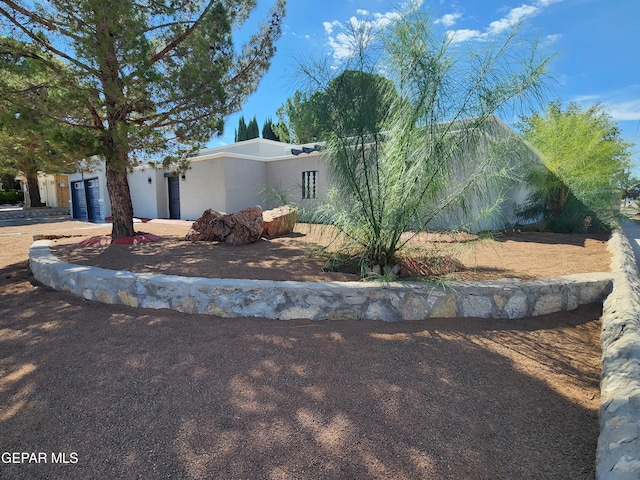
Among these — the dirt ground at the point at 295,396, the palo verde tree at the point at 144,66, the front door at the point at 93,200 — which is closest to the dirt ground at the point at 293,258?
the dirt ground at the point at 295,396

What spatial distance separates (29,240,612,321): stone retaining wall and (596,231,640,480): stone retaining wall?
656 millimetres

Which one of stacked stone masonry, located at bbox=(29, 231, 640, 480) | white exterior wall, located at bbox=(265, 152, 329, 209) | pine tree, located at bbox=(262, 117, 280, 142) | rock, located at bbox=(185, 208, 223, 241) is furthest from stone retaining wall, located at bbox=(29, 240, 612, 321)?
pine tree, located at bbox=(262, 117, 280, 142)

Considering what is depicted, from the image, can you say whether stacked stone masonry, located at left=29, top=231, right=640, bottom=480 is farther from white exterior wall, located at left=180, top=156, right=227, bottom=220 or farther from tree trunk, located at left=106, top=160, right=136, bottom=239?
white exterior wall, located at left=180, top=156, right=227, bottom=220

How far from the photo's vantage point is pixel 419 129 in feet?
12.7

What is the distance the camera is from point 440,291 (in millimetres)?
3582

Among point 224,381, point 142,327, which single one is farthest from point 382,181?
point 142,327

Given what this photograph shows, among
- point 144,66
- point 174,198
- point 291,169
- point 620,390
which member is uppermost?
point 144,66

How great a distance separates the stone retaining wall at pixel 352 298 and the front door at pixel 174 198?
1350 cm

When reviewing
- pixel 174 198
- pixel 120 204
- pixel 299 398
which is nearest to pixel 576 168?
pixel 299 398

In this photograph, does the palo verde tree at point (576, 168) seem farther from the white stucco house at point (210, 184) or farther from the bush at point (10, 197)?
the bush at point (10, 197)

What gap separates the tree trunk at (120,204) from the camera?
297 inches

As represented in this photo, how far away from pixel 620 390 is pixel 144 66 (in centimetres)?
711

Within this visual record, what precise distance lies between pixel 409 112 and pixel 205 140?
6.08 m

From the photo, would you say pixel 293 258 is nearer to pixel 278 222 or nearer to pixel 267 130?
pixel 278 222
